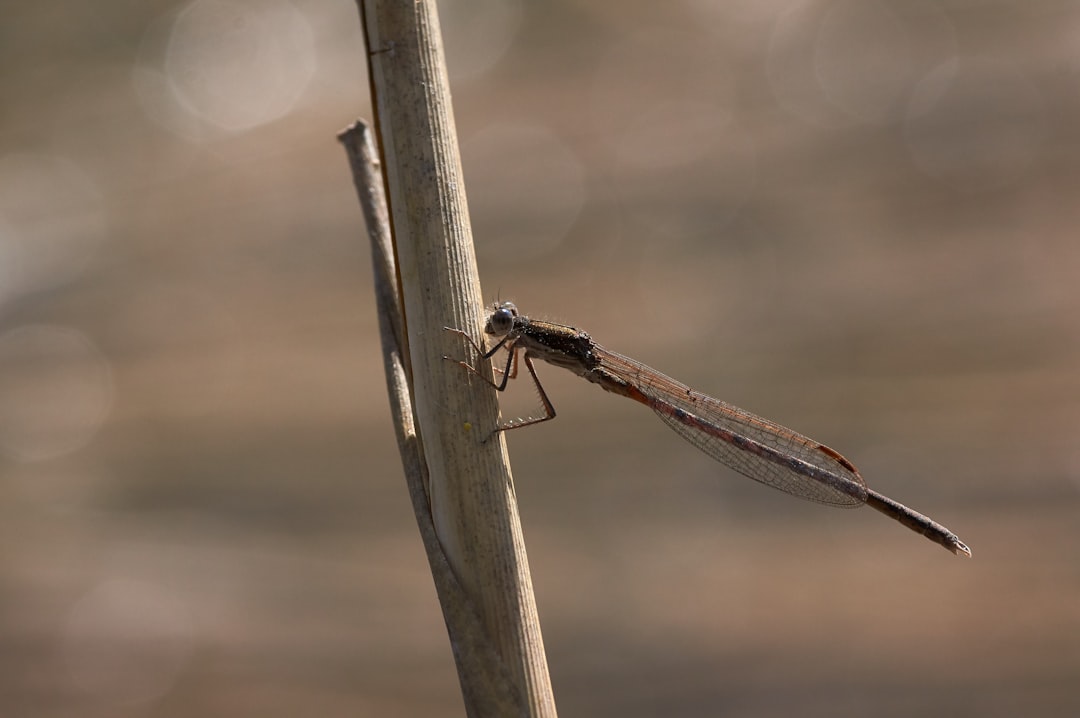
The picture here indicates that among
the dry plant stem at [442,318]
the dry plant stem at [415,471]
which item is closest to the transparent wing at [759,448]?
the dry plant stem at [415,471]

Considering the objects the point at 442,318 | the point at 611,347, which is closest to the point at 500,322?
the point at 442,318

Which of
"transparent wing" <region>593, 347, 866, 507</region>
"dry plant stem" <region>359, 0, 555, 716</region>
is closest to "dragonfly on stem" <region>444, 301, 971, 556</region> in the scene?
"transparent wing" <region>593, 347, 866, 507</region>

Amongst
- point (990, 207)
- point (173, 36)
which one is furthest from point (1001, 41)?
point (173, 36)

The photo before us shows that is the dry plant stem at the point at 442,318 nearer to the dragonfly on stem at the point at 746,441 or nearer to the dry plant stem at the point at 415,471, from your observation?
the dry plant stem at the point at 415,471

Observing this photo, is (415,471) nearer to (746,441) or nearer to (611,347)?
(746,441)

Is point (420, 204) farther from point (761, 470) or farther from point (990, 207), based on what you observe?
point (990, 207)

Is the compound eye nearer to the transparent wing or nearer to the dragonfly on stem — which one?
the dragonfly on stem
